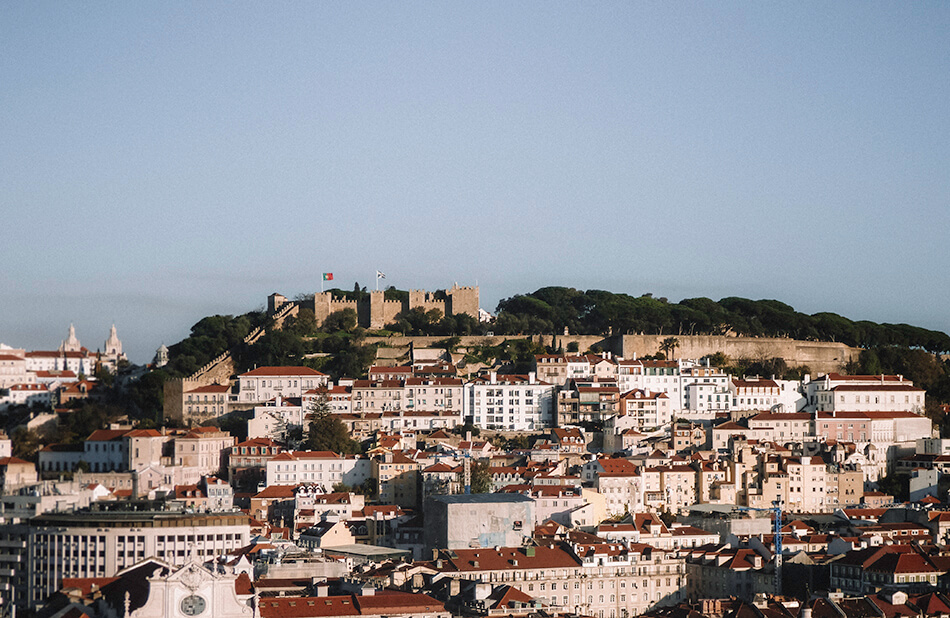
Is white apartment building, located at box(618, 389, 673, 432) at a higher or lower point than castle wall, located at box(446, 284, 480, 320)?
lower

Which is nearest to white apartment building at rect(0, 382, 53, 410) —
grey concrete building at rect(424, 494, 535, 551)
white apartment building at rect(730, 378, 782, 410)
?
grey concrete building at rect(424, 494, 535, 551)

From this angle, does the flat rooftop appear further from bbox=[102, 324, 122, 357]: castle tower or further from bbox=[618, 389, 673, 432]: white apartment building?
bbox=[102, 324, 122, 357]: castle tower

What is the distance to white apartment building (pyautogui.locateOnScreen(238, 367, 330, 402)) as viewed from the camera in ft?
209

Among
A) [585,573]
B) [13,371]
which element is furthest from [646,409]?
[13,371]

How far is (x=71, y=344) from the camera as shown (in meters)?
85.4

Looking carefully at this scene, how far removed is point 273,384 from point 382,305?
11.6 metres

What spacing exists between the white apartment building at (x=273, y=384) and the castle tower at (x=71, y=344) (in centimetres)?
1998

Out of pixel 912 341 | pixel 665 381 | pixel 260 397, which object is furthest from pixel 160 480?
pixel 912 341

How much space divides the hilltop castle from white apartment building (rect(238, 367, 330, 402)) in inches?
370

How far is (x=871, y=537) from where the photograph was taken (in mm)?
46812

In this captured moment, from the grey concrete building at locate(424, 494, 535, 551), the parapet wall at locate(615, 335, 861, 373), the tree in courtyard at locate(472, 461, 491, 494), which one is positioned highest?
the parapet wall at locate(615, 335, 861, 373)

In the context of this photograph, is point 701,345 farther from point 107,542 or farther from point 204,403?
point 107,542

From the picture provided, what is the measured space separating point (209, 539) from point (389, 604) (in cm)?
768

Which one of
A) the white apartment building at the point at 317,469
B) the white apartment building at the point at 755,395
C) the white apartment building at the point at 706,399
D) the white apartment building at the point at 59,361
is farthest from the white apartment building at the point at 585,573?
the white apartment building at the point at 59,361
